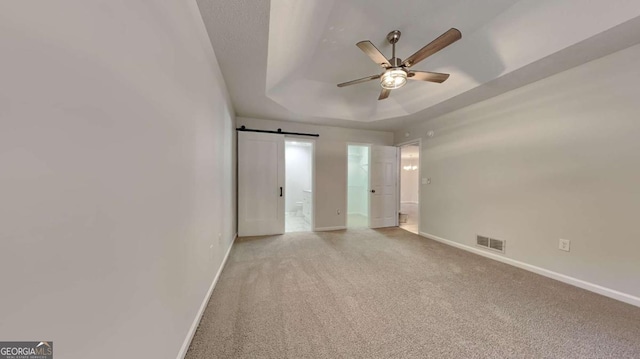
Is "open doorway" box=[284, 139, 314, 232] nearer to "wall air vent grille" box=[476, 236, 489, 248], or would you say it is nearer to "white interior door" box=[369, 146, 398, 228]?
"white interior door" box=[369, 146, 398, 228]

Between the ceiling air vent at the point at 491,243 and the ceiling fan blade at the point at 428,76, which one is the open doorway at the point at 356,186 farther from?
the ceiling fan blade at the point at 428,76

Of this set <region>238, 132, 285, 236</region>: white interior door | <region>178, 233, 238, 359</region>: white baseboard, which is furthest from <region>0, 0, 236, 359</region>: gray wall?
<region>238, 132, 285, 236</region>: white interior door

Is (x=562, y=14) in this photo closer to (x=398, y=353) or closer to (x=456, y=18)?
(x=456, y=18)

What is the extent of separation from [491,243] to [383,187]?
2.33 metres

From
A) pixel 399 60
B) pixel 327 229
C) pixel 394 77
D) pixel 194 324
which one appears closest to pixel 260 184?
pixel 327 229

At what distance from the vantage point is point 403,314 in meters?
1.77

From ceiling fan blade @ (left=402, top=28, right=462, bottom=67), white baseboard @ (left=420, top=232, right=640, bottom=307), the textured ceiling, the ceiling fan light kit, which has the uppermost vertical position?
the textured ceiling

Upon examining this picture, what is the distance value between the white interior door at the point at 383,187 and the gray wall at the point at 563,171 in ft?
5.30

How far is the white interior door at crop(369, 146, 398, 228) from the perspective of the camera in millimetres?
4926

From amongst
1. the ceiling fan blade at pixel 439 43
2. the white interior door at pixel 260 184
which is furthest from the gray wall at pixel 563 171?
the white interior door at pixel 260 184

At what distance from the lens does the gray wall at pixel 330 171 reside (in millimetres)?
4605

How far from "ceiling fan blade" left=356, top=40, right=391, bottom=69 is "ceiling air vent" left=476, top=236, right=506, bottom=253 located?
2.96 metres

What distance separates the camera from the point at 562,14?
1.88 meters

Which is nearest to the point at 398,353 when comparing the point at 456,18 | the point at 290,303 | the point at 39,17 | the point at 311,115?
the point at 290,303
